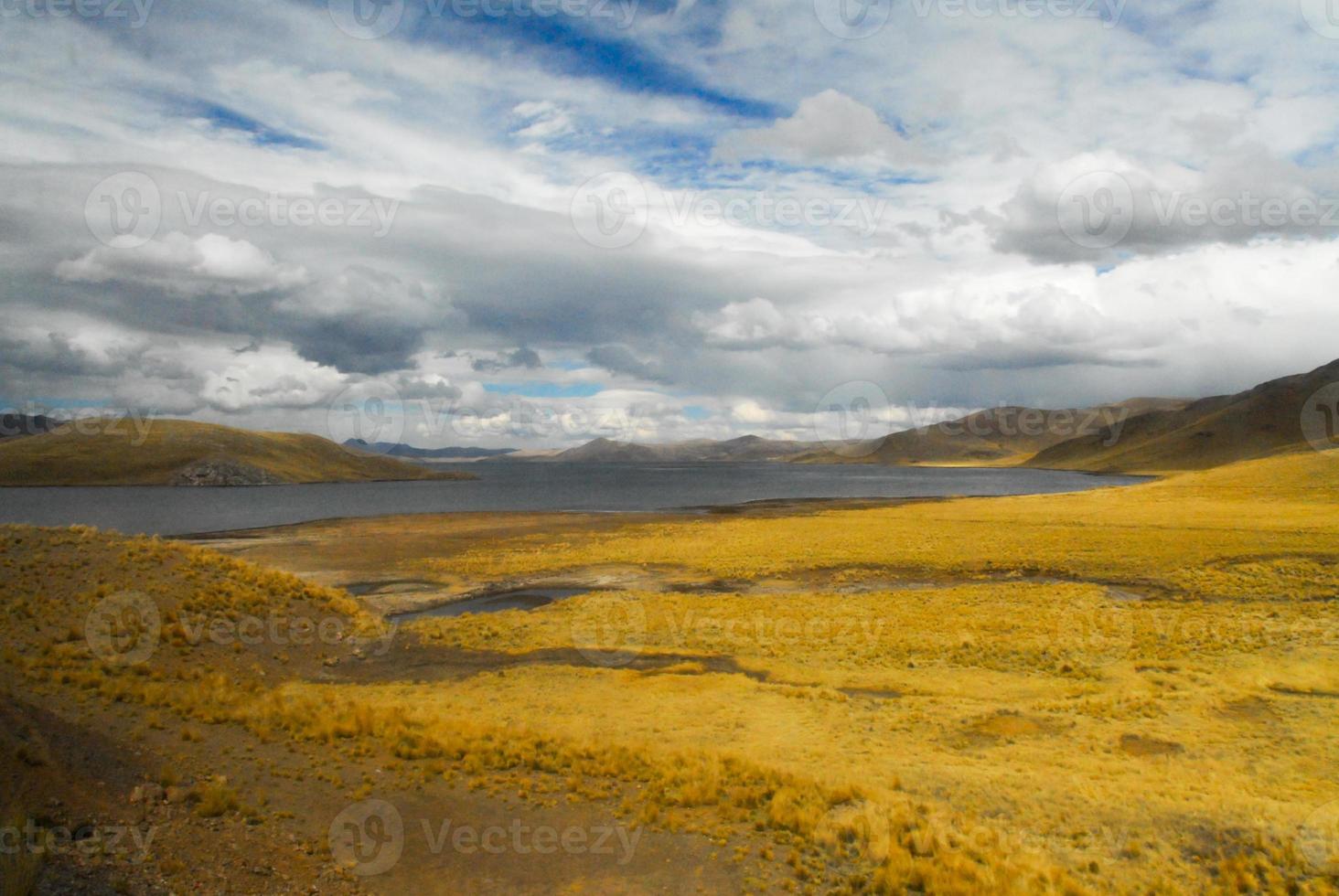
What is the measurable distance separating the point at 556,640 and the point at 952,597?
20164 mm

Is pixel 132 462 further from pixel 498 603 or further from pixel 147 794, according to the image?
pixel 147 794

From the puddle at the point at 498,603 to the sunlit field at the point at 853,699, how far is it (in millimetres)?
2641

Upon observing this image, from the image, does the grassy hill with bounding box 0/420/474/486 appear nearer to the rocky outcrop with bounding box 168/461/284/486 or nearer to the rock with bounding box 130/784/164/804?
the rocky outcrop with bounding box 168/461/284/486

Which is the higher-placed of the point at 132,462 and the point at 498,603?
the point at 132,462

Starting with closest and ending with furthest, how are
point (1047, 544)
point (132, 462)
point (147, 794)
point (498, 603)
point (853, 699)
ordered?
point (147, 794)
point (853, 699)
point (498, 603)
point (1047, 544)
point (132, 462)

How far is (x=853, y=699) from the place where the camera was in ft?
66.9

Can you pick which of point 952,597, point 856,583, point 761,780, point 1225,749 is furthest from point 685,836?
point 856,583

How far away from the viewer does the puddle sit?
34219 mm

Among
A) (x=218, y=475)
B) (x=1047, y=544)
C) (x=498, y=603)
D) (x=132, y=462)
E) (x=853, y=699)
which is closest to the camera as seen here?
(x=853, y=699)

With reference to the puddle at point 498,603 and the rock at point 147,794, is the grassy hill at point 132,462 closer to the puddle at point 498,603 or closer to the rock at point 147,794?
the puddle at point 498,603

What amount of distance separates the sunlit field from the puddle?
264 centimetres

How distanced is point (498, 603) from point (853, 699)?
22.4 metres

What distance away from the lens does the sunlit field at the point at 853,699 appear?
11.6 metres

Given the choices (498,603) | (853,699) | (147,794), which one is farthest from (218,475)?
(853,699)
